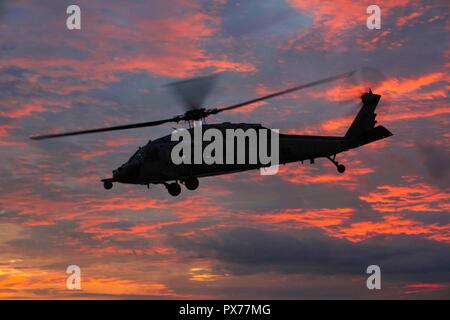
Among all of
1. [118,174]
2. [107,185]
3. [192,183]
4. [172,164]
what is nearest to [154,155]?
[172,164]

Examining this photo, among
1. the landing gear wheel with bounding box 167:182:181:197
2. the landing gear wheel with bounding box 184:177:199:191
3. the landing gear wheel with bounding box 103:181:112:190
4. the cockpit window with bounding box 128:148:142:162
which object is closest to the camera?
the landing gear wheel with bounding box 184:177:199:191

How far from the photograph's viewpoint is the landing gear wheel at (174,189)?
45656mm

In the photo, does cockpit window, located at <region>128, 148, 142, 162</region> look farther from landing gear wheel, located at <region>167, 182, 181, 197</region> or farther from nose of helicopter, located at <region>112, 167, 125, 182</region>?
landing gear wheel, located at <region>167, 182, 181, 197</region>

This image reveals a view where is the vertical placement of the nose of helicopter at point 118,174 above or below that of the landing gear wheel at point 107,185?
above

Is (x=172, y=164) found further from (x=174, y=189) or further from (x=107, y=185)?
(x=107, y=185)

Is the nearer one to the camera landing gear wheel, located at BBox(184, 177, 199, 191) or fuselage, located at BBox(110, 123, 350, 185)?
fuselage, located at BBox(110, 123, 350, 185)

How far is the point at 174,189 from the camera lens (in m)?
45.7

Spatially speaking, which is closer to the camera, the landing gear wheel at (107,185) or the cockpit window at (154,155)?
the cockpit window at (154,155)

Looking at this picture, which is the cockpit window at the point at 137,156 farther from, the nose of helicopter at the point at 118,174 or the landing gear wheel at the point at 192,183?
the landing gear wheel at the point at 192,183

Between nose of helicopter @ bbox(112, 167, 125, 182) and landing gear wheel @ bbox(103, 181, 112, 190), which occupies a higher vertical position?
nose of helicopter @ bbox(112, 167, 125, 182)

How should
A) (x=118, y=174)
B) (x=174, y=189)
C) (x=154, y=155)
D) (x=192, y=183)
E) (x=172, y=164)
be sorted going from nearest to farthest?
(x=172, y=164) → (x=154, y=155) → (x=192, y=183) → (x=118, y=174) → (x=174, y=189)

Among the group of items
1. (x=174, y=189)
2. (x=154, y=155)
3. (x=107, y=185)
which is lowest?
(x=174, y=189)

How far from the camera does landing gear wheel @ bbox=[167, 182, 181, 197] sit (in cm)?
4566

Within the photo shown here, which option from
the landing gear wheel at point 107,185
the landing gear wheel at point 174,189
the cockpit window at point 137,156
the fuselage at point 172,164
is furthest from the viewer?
the landing gear wheel at point 174,189
